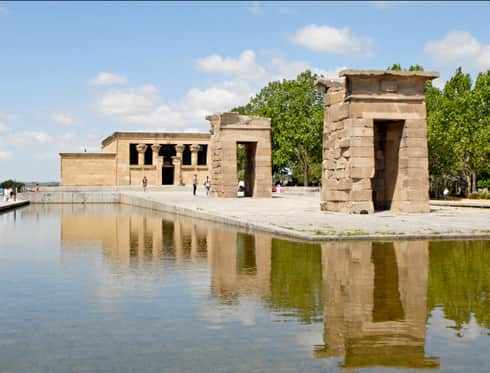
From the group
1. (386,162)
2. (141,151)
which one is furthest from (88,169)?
(386,162)

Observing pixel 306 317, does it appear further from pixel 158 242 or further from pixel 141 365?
pixel 158 242

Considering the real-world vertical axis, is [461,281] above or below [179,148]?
below

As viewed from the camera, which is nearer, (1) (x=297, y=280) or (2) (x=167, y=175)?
(1) (x=297, y=280)

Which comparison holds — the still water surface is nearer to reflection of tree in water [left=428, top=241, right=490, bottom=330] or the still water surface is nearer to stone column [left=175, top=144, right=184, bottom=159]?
reflection of tree in water [left=428, top=241, right=490, bottom=330]

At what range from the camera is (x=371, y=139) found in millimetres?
23750

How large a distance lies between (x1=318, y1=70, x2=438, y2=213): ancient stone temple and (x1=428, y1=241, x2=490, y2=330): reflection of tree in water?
8878 millimetres

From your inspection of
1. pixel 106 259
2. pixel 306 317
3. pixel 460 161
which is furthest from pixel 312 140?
pixel 306 317

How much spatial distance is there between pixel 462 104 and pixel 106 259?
42402 mm

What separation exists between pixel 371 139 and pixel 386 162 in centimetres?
271

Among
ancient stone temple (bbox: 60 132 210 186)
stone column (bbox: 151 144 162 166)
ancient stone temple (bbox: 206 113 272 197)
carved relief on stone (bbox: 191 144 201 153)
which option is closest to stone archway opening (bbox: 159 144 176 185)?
ancient stone temple (bbox: 60 132 210 186)

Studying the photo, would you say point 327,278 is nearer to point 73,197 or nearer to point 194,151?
point 73,197

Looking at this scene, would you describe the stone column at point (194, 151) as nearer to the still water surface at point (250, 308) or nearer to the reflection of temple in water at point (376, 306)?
the still water surface at point (250, 308)

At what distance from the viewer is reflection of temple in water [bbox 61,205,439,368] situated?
21.6 ft

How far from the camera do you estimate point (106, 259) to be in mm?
13312
